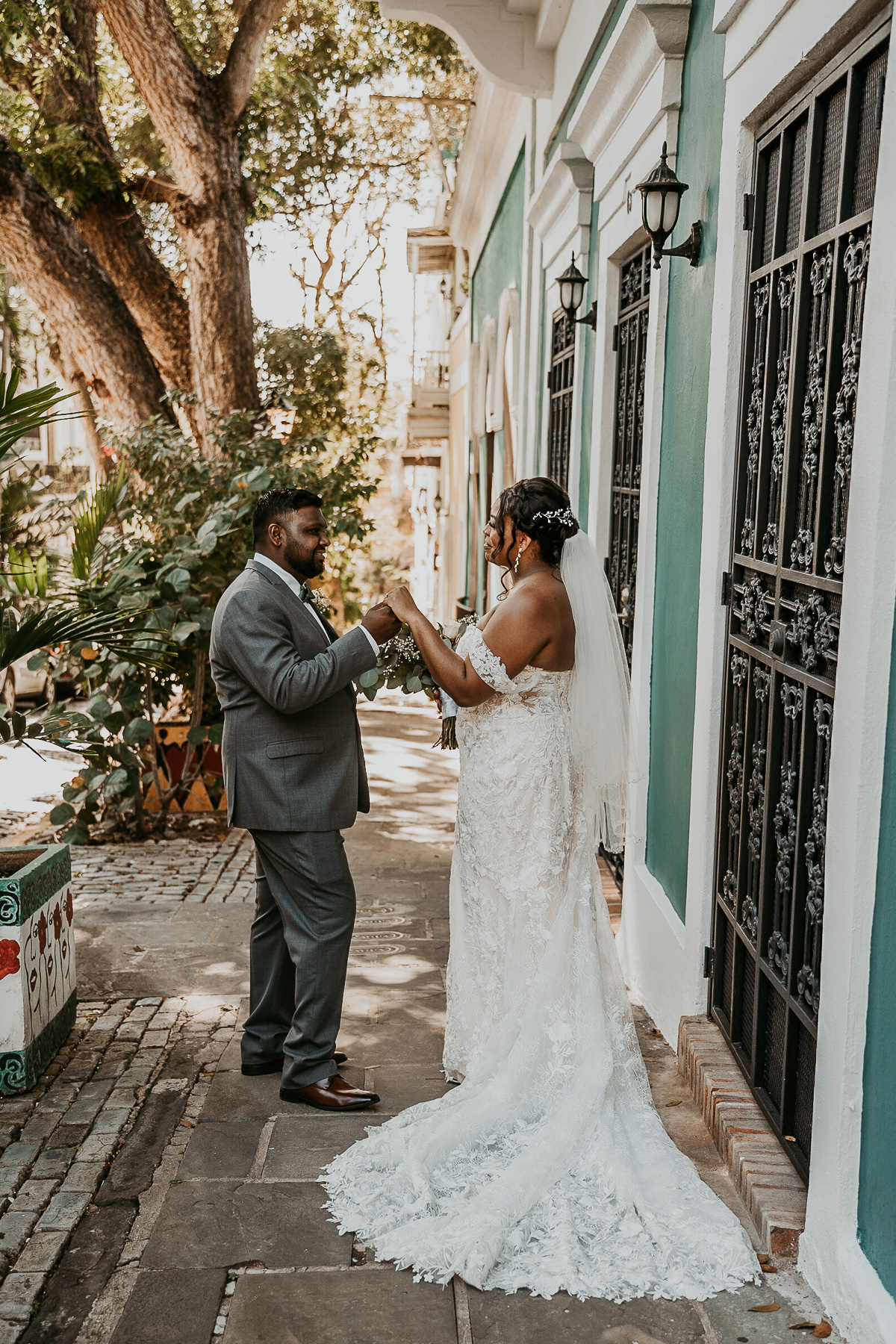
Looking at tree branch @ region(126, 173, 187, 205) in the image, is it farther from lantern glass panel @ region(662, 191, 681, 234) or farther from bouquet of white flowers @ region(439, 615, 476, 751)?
bouquet of white flowers @ region(439, 615, 476, 751)

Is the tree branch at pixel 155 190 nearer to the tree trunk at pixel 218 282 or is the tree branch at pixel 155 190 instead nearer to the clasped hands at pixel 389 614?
the tree trunk at pixel 218 282

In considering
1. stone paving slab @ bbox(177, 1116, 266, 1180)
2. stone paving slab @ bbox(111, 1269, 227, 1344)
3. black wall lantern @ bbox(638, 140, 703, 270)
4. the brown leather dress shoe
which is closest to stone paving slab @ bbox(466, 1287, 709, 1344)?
stone paving slab @ bbox(111, 1269, 227, 1344)

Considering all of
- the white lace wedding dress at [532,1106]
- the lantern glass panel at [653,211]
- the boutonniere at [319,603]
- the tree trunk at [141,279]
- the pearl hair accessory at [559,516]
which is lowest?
the white lace wedding dress at [532,1106]

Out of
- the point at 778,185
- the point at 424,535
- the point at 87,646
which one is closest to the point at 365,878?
the point at 87,646

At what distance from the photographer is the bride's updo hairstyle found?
3939 mm

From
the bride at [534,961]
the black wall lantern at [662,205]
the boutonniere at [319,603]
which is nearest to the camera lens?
the bride at [534,961]

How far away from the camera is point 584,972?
3891 mm

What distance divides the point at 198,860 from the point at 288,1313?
4518 mm

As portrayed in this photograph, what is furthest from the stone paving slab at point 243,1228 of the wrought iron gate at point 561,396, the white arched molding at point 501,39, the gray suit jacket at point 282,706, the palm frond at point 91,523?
the white arched molding at point 501,39

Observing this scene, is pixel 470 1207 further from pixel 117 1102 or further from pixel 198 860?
pixel 198 860

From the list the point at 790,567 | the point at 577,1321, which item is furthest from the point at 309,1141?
the point at 790,567

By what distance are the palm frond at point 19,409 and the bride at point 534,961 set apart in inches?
51.3

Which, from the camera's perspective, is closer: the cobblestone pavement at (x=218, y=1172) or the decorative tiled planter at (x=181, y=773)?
the cobblestone pavement at (x=218, y=1172)

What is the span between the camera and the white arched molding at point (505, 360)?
1077cm
